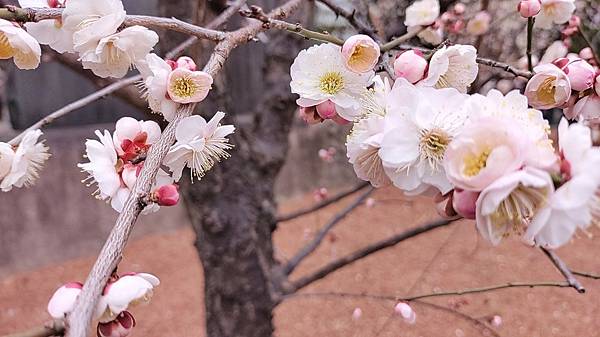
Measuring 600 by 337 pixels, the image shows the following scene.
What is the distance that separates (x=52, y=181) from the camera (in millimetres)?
2838

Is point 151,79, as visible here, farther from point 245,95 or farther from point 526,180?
point 245,95

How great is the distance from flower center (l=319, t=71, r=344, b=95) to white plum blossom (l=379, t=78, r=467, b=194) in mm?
124

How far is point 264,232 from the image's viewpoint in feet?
5.09

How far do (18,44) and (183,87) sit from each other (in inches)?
6.4

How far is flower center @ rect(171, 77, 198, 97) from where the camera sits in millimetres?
552

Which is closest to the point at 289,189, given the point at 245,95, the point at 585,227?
the point at 245,95

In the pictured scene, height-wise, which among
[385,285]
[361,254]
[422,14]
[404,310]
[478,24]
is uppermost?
[422,14]

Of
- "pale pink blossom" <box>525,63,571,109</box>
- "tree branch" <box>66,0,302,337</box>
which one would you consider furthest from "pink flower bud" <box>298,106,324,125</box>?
"pale pink blossom" <box>525,63,571,109</box>

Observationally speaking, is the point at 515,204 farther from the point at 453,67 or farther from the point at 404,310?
the point at 404,310

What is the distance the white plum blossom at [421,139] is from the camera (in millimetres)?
465

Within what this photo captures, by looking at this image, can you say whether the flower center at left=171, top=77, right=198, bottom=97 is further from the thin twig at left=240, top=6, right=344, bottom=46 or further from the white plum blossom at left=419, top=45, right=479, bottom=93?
the white plum blossom at left=419, top=45, right=479, bottom=93

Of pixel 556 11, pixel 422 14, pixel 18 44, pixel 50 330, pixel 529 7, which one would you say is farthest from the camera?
pixel 422 14

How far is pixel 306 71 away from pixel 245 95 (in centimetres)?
332

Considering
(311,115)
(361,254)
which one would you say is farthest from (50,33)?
(361,254)
